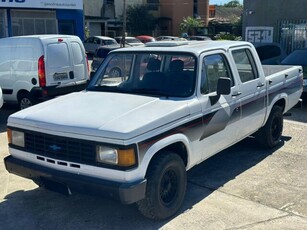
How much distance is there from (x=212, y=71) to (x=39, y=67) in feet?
15.8

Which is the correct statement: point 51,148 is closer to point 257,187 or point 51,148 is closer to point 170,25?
point 257,187

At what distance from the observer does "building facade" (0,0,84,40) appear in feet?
60.7

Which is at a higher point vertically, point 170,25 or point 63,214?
point 170,25

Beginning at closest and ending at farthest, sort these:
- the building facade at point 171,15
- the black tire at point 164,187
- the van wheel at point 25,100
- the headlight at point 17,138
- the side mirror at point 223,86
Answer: the black tire at point 164,187, the headlight at point 17,138, the side mirror at point 223,86, the van wheel at point 25,100, the building facade at point 171,15

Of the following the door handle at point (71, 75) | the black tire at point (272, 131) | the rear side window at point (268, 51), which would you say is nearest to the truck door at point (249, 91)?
the black tire at point (272, 131)

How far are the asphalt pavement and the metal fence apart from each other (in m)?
11.9

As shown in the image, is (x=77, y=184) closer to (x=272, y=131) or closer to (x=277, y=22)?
(x=272, y=131)

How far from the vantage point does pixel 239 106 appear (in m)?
5.16

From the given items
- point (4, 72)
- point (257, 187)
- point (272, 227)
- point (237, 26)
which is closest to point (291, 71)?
point (257, 187)

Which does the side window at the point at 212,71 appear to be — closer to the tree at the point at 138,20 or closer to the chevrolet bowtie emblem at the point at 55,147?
the chevrolet bowtie emblem at the point at 55,147

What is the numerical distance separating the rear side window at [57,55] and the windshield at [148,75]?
3.69m

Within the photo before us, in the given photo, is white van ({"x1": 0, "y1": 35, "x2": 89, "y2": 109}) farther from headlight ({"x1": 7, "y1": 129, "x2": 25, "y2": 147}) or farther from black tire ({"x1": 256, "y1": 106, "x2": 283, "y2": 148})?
black tire ({"x1": 256, "y1": 106, "x2": 283, "y2": 148})

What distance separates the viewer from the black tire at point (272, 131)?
625cm

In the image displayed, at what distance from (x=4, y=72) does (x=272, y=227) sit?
7.29 m
